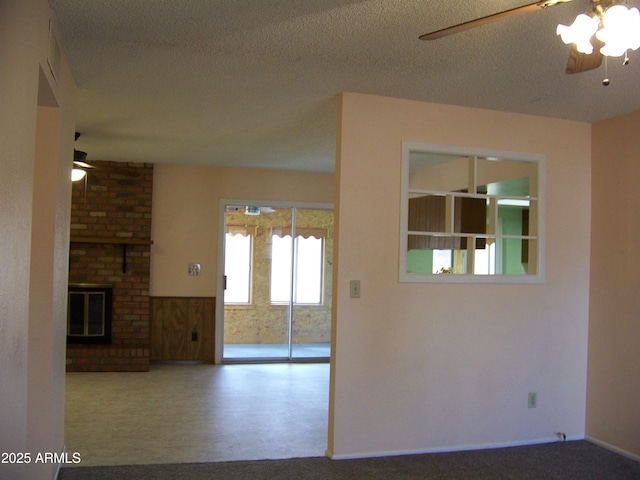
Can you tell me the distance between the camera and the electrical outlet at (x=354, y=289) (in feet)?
12.1

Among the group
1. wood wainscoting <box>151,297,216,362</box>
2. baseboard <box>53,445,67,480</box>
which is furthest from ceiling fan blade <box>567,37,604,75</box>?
wood wainscoting <box>151,297,216,362</box>

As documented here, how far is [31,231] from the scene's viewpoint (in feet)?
8.93

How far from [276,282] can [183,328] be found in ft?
4.33

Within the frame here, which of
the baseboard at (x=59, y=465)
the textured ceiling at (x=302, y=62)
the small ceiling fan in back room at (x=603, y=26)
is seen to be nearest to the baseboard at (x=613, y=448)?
the textured ceiling at (x=302, y=62)

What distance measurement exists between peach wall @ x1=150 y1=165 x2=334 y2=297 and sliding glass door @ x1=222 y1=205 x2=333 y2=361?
0.19 metres

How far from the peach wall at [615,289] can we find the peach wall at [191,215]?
4.09 m

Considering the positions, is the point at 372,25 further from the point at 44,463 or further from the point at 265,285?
the point at 265,285

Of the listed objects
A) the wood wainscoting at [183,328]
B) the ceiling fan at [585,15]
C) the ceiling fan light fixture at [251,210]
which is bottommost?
the wood wainscoting at [183,328]

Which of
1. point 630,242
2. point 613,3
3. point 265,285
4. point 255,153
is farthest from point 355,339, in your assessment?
point 265,285

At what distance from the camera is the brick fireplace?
6.77m

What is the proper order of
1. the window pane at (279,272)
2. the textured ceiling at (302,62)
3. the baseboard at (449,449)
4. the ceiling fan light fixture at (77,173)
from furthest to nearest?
the window pane at (279,272)
the ceiling fan light fixture at (77,173)
the baseboard at (449,449)
the textured ceiling at (302,62)

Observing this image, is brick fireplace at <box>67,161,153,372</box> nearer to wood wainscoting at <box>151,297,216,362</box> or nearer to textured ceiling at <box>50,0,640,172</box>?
wood wainscoting at <box>151,297,216,362</box>

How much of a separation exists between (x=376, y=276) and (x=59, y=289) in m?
1.96

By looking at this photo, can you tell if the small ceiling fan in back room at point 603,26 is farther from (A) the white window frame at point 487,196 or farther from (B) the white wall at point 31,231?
(A) the white window frame at point 487,196
